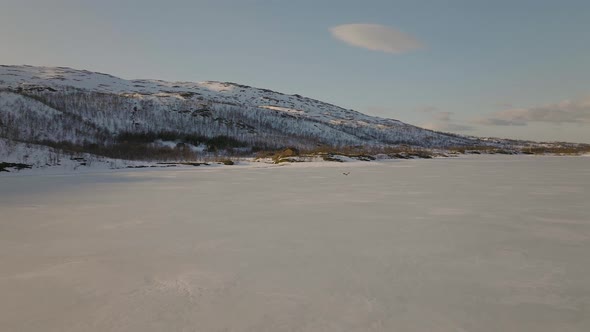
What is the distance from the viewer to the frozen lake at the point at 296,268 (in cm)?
261

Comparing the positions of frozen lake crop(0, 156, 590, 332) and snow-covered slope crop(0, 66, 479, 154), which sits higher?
snow-covered slope crop(0, 66, 479, 154)

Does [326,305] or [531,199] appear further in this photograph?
[531,199]

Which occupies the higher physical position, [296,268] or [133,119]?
[133,119]

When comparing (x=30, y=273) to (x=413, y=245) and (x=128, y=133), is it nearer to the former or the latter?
(x=413, y=245)

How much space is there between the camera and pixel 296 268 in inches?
145

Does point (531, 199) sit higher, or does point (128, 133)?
point (128, 133)

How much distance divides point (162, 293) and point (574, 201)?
888 cm

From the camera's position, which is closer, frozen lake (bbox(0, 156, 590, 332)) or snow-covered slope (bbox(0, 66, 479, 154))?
frozen lake (bbox(0, 156, 590, 332))

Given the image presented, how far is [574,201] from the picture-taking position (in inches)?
313

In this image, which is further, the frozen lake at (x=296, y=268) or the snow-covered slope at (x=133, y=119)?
the snow-covered slope at (x=133, y=119)

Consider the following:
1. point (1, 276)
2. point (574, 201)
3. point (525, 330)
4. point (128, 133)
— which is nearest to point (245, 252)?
point (1, 276)

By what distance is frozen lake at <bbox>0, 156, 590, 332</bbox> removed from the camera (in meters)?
2.61

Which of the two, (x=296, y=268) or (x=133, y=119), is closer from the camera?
(x=296, y=268)

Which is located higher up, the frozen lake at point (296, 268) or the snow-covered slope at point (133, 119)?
the snow-covered slope at point (133, 119)
